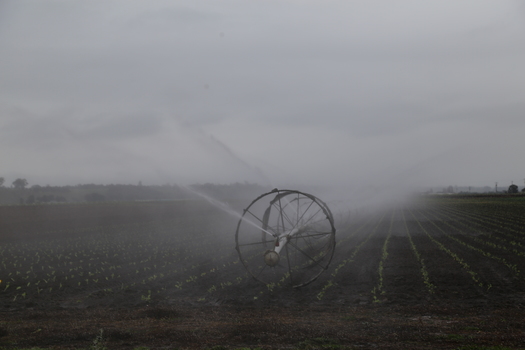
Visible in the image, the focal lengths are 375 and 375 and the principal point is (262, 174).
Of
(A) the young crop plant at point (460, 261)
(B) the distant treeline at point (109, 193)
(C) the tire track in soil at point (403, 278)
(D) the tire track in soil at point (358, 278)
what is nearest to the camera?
(C) the tire track in soil at point (403, 278)

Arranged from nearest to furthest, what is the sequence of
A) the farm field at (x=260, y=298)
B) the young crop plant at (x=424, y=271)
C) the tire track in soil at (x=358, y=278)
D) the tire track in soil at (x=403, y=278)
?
1. the farm field at (x=260, y=298)
2. the tire track in soil at (x=403, y=278)
3. the tire track in soil at (x=358, y=278)
4. the young crop plant at (x=424, y=271)

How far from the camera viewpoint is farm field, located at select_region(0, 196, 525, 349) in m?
7.61

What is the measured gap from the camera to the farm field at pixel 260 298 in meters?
7.61

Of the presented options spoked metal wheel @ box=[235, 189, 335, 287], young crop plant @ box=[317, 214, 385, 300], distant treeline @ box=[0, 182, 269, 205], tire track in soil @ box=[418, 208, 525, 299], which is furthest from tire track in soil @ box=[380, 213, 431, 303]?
distant treeline @ box=[0, 182, 269, 205]

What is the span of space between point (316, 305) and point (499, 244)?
14.4m

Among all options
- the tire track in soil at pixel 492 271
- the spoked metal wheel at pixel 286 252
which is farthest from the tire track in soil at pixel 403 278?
the spoked metal wheel at pixel 286 252

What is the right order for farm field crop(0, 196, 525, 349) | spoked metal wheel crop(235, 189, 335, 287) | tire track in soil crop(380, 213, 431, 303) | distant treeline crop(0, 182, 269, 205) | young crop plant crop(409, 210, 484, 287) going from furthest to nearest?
distant treeline crop(0, 182, 269, 205) → young crop plant crop(409, 210, 484, 287) → spoked metal wheel crop(235, 189, 335, 287) → tire track in soil crop(380, 213, 431, 303) → farm field crop(0, 196, 525, 349)

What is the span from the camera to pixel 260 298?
10844mm

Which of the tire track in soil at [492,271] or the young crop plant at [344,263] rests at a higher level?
the tire track in soil at [492,271]

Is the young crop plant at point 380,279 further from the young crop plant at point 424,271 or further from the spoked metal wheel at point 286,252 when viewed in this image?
the spoked metal wheel at point 286,252

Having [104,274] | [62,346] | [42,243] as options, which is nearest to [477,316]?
[62,346]

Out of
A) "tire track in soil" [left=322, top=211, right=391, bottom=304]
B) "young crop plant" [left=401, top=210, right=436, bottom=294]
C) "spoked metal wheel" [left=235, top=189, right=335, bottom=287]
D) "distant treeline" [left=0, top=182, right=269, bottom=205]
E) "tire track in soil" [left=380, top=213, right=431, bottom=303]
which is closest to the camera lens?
"tire track in soil" [left=380, top=213, right=431, bottom=303]

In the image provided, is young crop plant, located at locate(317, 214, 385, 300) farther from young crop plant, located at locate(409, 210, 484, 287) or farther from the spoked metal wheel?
young crop plant, located at locate(409, 210, 484, 287)

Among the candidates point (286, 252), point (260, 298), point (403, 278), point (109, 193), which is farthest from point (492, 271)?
point (109, 193)
